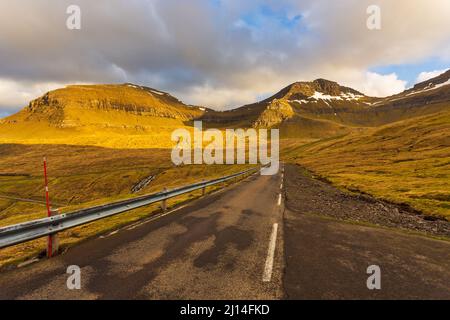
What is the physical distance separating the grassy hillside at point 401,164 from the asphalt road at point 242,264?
11.7 metres

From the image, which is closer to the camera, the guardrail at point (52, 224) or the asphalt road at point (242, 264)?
the asphalt road at point (242, 264)

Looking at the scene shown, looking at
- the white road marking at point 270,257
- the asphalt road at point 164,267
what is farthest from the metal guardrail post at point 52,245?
the white road marking at point 270,257

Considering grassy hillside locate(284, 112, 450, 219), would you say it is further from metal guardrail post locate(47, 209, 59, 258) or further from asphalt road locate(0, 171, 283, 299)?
metal guardrail post locate(47, 209, 59, 258)

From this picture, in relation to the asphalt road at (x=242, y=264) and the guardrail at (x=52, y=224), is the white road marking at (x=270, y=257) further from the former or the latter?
the guardrail at (x=52, y=224)

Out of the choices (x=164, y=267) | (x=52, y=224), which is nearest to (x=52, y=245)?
(x=52, y=224)

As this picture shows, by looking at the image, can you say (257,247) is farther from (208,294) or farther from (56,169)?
(56,169)

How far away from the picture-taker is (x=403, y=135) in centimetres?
10506

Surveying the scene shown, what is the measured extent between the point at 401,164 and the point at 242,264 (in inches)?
2512

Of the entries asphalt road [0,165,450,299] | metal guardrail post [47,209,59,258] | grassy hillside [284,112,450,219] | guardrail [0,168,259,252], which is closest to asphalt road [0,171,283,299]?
asphalt road [0,165,450,299]

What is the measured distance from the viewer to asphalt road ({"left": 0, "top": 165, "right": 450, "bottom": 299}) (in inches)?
211

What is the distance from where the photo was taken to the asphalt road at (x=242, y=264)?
17.6 feet

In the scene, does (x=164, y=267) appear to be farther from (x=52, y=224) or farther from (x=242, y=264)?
(x=52, y=224)

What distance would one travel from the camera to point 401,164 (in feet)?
194

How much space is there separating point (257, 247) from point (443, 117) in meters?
140
